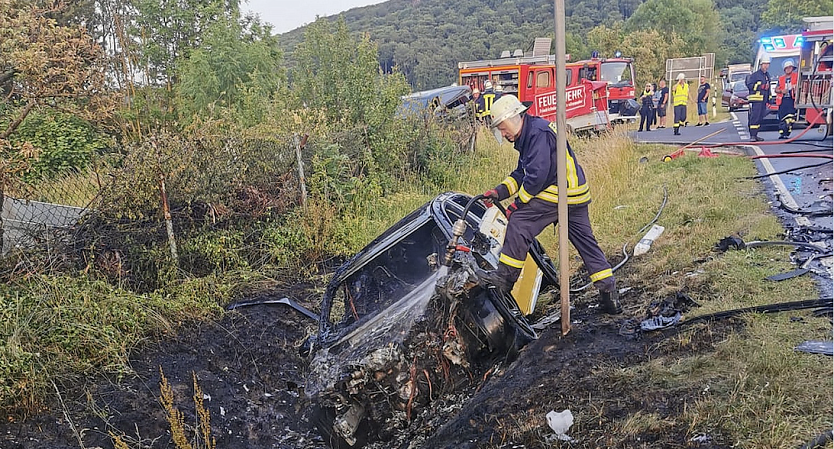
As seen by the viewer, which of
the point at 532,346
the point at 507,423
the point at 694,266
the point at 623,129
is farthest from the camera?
the point at 623,129

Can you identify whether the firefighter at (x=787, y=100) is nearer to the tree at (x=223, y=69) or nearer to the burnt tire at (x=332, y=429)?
the tree at (x=223, y=69)

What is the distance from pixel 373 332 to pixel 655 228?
4.36 m

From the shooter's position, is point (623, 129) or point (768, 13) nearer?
point (623, 129)

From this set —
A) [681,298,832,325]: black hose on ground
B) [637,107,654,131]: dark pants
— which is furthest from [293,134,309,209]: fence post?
[637,107,654,131]: dark pants

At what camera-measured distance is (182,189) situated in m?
7.00

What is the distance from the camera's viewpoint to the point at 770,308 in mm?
→ 4086

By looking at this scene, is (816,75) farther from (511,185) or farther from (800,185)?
(511,185)

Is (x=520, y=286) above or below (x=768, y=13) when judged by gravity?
below

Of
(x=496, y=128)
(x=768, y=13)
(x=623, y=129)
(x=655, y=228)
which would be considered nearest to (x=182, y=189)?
(x=496, y=128)

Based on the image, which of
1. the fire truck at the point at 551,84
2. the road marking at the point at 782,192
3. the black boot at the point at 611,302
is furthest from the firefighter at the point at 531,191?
the fire truck at the point at 551,84

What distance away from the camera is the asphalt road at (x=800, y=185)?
18.2ft

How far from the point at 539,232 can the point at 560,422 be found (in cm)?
153

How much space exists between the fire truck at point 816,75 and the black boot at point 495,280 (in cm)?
971

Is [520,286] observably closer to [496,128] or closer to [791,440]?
[496,128]
